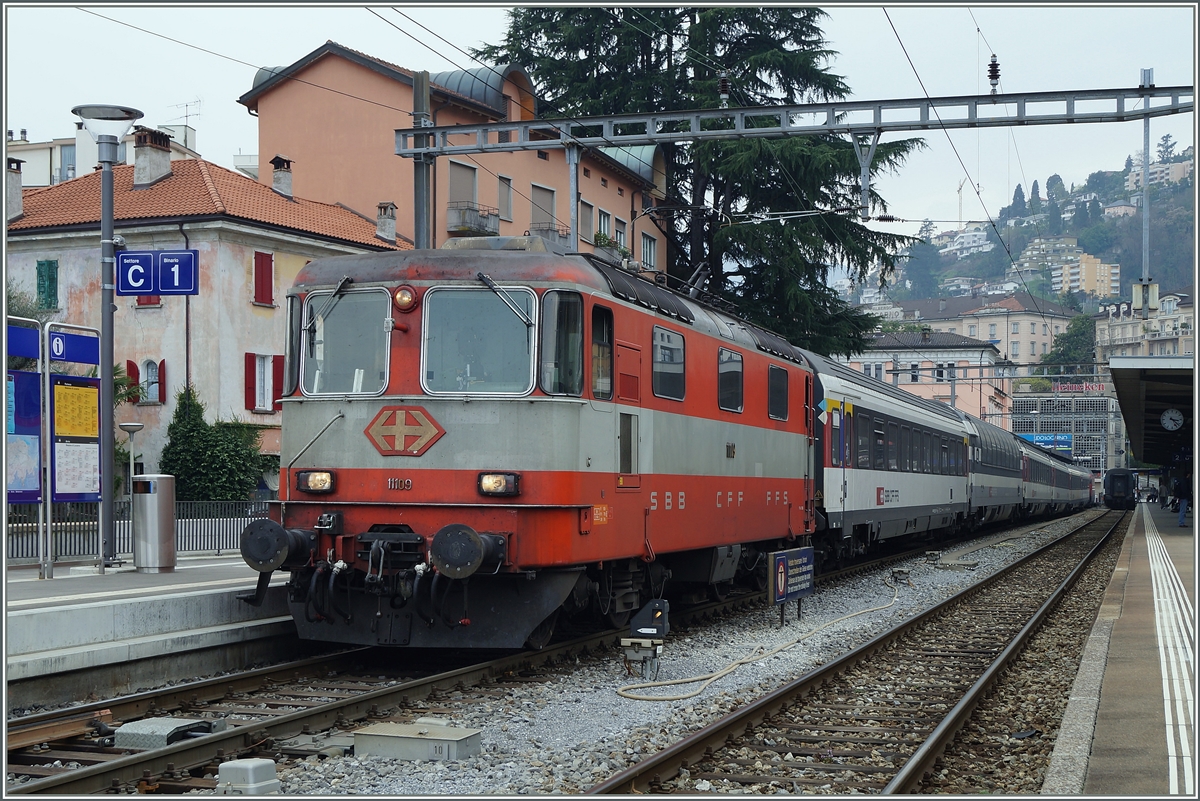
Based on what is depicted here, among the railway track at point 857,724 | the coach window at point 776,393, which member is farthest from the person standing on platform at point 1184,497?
the railway track at point 857,724

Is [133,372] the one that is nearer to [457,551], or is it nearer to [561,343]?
[561,343]

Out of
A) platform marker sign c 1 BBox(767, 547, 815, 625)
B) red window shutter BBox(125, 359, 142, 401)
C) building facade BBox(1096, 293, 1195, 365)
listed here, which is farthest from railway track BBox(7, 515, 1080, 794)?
building facade BBox(1096, 293, 1195, 365)

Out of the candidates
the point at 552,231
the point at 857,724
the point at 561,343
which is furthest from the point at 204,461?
the point at 857,724

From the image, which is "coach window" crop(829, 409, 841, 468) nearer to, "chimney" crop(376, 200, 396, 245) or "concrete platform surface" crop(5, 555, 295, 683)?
"concrete platform surface" crop(5, 555, 295, 683)

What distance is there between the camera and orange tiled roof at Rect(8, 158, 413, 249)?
114ft

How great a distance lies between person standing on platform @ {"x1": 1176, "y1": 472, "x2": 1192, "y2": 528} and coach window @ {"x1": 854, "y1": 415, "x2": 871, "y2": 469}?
77.9 ft

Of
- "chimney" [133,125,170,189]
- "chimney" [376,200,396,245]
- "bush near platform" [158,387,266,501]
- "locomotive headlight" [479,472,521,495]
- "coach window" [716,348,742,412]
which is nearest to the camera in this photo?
"locomotive headlight" [479,472,521,495]

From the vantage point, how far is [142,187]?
36.5 meters

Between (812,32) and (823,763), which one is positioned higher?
(812,32)

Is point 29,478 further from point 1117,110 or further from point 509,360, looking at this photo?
point 1117,110

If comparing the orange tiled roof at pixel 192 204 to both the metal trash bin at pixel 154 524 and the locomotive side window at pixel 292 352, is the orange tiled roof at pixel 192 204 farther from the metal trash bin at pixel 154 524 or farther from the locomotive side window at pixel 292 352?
the locomotive side window at pixel 292 352

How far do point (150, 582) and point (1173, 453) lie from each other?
167 feet

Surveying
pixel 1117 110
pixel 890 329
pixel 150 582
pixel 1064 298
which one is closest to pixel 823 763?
pixel 150 582

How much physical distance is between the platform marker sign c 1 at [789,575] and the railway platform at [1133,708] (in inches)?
127
